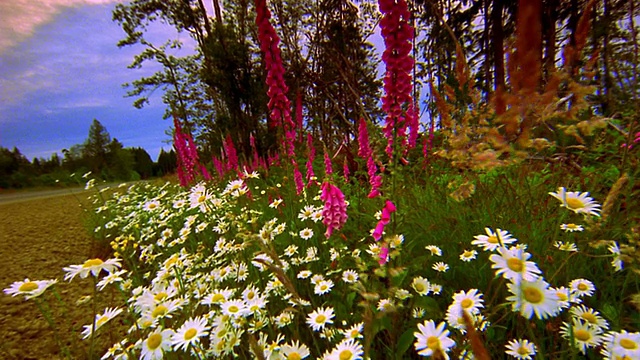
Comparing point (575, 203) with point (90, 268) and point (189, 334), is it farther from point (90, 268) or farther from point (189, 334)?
point (90, 268)

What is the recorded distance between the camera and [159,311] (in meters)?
0.94

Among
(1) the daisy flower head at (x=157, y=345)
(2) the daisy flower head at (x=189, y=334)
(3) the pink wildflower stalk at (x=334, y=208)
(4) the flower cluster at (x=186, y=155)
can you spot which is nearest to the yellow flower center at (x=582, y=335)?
(3) the pink wildflower stalk at (x=334, y=208)

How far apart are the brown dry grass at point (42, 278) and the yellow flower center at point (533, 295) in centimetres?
133

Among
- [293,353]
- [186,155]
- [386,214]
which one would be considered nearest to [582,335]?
[386,214]

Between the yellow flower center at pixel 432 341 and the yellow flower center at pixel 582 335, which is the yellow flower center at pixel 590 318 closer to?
the yellow flower center at pixel 582 335

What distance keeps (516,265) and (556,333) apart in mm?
564

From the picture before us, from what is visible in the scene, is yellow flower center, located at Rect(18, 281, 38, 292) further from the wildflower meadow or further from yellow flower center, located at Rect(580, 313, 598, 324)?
yellow flower center, located at Rect(580, 313, 598, 324)

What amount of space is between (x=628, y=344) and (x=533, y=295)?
288mm

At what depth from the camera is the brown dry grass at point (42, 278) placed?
1794mm

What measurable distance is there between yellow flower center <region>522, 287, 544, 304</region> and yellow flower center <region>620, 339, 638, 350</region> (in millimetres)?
264

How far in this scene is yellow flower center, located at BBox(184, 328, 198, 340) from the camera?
2.84 ft

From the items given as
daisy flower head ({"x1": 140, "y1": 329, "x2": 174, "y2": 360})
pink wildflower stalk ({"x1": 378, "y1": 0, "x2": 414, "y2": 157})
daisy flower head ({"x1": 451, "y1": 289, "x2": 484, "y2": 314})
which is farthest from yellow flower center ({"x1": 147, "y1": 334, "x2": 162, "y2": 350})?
pink wildflower stalk ({"x1": 378, "y1": 0, "x2": 414, "y2": 157})

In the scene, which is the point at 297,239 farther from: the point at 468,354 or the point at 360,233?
the point at 468,354

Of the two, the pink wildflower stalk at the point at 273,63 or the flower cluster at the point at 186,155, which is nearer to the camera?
the pink wildflower stalk at the point at 273,63
